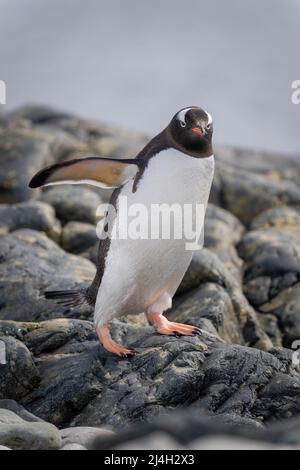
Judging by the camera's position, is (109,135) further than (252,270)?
Yes

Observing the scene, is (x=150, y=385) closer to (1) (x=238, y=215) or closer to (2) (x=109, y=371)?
(2) (x=109, y=371)

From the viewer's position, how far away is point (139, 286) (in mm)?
6059

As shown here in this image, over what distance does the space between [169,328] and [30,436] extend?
192 cm

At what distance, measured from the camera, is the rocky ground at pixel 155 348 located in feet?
14.6

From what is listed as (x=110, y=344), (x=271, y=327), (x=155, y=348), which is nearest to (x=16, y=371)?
(x=110, y=344)

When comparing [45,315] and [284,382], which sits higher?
[284,382]

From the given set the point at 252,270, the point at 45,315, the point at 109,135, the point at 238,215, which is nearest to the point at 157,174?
the point at 45,315

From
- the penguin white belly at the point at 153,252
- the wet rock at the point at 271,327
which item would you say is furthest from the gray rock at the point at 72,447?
the wet rock at the point at 271,327

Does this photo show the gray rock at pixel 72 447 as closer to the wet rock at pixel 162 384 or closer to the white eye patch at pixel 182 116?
the wet rock at pixel 162 384

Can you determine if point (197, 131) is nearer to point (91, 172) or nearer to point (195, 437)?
point (91, 172)

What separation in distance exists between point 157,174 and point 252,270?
4.39 metres

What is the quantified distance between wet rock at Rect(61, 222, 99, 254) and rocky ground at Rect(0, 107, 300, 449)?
0.01m
